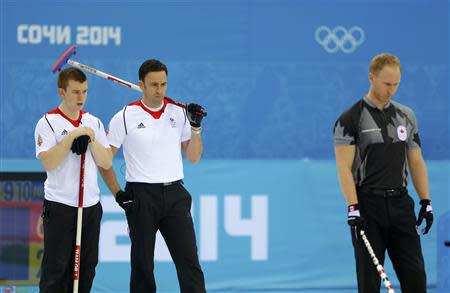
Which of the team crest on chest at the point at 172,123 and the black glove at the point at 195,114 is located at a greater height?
the black glove at the point at 195,114

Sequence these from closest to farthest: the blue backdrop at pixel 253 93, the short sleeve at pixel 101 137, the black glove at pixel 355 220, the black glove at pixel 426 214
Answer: the black glove at pixel 355 220, the black glove at pixel 426 214, the short sleeve at pixel 101 137, the blue backdrop at pixel 253 93

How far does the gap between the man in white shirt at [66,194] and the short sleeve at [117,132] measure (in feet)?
0.31

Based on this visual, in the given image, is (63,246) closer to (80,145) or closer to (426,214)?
(80,145)

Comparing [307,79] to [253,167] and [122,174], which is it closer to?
[253,167]

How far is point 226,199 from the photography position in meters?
7.37

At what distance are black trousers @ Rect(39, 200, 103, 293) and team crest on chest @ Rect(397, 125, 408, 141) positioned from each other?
1883 mm

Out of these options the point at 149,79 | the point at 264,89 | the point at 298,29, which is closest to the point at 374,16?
the point at 298,29

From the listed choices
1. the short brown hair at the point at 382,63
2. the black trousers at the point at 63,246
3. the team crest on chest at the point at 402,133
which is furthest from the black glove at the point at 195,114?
the team crest on chest at the point at 402,133

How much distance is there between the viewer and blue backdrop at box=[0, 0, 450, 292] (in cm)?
730

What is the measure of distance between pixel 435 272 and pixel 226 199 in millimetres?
1869

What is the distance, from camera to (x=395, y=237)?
5.08 meters

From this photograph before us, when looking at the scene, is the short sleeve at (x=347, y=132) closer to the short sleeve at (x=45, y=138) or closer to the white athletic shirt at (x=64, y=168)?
the white athletic shirt at (x=64, y=168)

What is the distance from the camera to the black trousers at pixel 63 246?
533cm

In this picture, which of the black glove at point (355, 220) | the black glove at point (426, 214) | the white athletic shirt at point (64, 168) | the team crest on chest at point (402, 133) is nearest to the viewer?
the black glove at point (355, 220)
